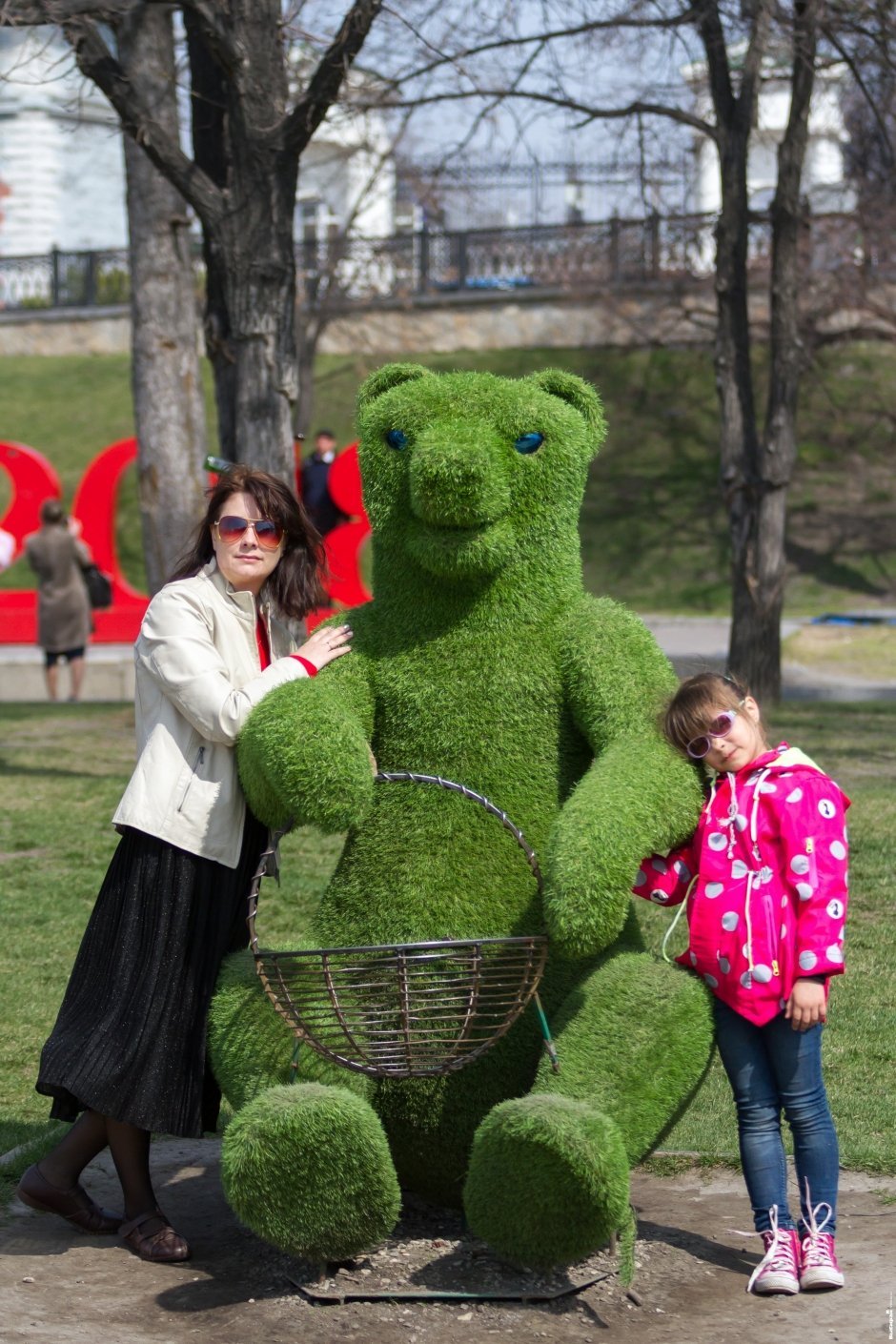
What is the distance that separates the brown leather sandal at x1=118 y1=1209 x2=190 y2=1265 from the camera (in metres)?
3.39

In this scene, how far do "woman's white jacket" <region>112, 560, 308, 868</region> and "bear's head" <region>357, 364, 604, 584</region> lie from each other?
402 mm

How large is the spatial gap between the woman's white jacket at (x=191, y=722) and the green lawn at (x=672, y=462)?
15939 millimetres

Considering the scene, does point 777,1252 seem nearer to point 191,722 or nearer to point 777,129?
point 191,722

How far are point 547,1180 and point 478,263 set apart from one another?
2537 cm

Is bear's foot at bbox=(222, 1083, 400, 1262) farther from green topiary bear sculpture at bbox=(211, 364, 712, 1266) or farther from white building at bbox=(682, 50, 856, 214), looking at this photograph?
white building at bbox=(682, 50, 856, 214)

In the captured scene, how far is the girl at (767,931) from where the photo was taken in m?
3.07

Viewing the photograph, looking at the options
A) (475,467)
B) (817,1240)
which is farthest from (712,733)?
(817,1240)

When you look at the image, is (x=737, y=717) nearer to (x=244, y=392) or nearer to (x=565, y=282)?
(x=244, y=392)

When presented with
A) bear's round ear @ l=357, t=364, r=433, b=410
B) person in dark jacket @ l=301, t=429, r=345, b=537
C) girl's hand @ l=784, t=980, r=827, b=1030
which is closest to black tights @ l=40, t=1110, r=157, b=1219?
girl's hand @ l=784, t=980, r=827, b=1030

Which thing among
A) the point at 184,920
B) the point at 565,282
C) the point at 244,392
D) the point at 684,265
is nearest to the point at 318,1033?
the point at 184,920

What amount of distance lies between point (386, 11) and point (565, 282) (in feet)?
61.1

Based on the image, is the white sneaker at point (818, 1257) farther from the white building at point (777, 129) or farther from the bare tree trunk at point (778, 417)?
the white building at point (777, 129)

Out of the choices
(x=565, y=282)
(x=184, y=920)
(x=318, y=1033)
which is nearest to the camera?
(x=318, y=1033)

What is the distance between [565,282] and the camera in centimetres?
2536
